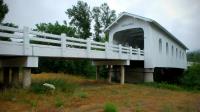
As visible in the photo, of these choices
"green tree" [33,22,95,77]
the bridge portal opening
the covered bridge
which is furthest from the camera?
"green tree" [33,22,95,77]

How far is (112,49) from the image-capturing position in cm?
1819

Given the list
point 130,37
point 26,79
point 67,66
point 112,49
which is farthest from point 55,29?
point 26,79

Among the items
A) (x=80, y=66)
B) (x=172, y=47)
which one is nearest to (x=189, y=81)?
(x=172, y=47)

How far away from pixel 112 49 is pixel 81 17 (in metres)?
25.9

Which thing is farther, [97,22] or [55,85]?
[97,22]

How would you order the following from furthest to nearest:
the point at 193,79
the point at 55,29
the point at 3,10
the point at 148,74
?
the point at 55,29 → the point at 193,79 → the point at 148,74 → the point at 3,10

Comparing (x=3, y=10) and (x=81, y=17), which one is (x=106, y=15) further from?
(x=3, y=10)

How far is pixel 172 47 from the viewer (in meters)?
30.4

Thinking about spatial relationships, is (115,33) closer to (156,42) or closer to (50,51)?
(156,42)

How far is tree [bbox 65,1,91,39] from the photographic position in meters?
41.9

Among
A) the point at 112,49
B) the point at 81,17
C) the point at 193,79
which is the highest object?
the point at 81,17

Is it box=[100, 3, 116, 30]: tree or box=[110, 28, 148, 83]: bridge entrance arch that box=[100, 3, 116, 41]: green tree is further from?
box=[110, 28, 148, 83]: bridge entrance arch

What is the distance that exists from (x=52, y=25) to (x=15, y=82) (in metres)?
21.3

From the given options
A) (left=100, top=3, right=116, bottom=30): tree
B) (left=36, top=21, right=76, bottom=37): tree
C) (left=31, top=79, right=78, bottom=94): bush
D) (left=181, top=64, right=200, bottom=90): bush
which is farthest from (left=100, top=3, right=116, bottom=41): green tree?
(left=31, top=79, right=78, bottom=94): bush
